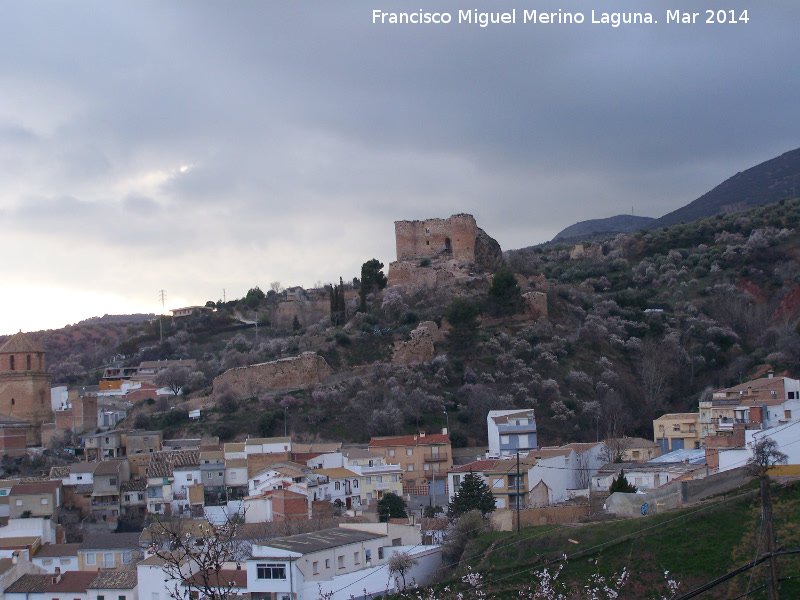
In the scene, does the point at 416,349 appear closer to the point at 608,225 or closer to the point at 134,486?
the point at 134,486

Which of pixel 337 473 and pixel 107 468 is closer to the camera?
pixel 337 473

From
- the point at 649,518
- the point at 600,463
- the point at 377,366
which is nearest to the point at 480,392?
the point at 377,366

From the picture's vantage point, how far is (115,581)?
27078mm

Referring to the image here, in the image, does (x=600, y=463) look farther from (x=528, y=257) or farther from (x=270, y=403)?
(x=528, y=257)

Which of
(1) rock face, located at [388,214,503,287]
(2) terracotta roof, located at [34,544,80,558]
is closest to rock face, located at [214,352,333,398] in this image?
(1) rock face, located at [388,214,503,287]

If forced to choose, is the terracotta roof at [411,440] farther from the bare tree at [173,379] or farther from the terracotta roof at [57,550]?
the bare tree at [173,379]

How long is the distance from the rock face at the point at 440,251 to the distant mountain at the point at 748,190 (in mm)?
44203

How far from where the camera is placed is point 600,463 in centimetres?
3566

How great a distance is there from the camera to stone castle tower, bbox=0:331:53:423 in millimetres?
47500

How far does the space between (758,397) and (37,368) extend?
32207 millimetres

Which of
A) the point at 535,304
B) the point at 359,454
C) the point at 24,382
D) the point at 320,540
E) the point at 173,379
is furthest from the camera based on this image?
the point at 173,379

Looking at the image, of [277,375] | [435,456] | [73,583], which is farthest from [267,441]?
[73,583]

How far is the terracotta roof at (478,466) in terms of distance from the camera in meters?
33.8

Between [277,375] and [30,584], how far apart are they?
18.4m
